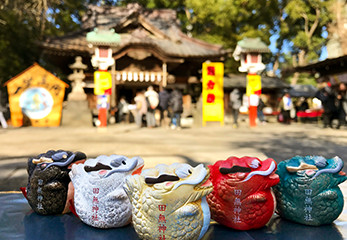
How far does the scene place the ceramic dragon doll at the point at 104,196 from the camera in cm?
192

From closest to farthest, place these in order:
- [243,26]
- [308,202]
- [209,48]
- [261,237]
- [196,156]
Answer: [261,237] < [308,202] < [196,156] < [209,48] < [243,26]

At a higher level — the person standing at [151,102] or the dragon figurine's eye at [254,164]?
the person standing at [151,102]

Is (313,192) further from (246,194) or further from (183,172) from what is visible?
(183,172)

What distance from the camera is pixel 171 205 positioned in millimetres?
1626

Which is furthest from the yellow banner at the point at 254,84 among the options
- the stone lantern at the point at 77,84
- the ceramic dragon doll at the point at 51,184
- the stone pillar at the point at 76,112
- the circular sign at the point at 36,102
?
the ceramic dragon doll at the point at 51,184

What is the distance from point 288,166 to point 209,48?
13.6 meters

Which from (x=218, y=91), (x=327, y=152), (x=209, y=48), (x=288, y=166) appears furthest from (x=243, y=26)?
(x=288, y=166)

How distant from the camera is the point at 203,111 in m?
12.1

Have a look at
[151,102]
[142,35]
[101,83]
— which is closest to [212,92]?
[151,102]

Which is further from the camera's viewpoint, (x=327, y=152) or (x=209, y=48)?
(x=209, y=48)

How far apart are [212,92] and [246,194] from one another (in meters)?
10.3

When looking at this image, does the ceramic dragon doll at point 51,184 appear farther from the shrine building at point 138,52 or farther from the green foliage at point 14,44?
the green foliage at point 14,44

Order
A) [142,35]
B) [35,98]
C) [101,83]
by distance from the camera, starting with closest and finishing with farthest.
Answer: [101,83] → [35,98] → [142,35]

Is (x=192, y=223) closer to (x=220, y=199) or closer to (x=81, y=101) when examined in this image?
(x=220, y=199)
